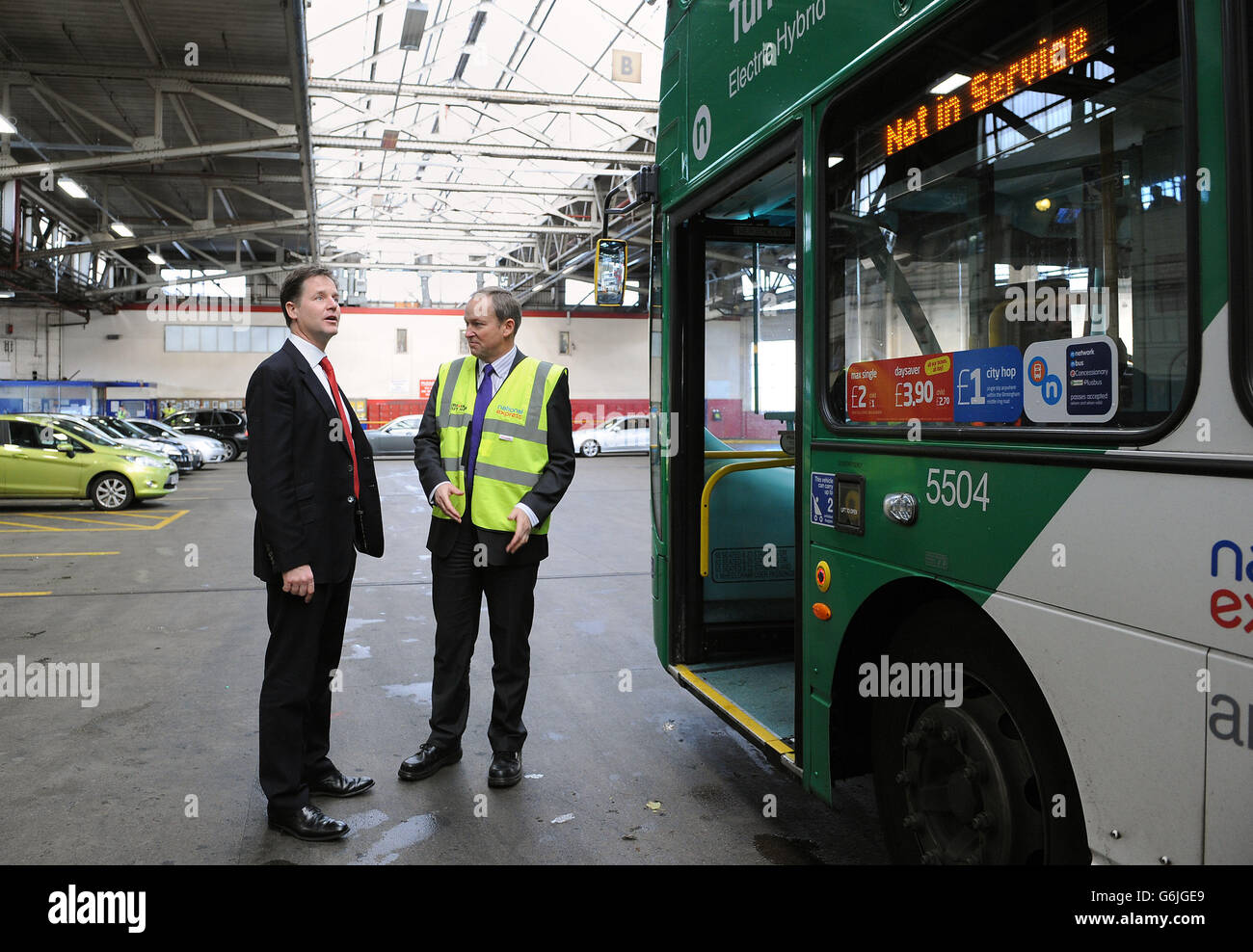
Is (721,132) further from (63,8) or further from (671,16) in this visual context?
(63,8)

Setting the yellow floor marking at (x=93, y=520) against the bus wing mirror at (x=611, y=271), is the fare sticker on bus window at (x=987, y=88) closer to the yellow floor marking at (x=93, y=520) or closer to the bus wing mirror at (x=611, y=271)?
the bus wing mirror at (x=611, y=271)

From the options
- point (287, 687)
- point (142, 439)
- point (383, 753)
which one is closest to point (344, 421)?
point (287, 687)

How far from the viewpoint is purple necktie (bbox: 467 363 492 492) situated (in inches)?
158

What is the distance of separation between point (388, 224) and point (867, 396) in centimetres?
2594

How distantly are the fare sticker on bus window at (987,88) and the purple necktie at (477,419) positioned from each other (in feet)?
6.58

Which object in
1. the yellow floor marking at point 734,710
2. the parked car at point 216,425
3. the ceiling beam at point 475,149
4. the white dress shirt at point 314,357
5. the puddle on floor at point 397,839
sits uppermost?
the ceiling beam at point 475,149

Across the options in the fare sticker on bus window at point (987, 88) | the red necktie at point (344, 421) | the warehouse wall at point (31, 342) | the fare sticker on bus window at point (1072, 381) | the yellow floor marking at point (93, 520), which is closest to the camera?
the fare sticker on bus window at point (1072, 381)

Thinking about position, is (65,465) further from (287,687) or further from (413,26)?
(287,687)

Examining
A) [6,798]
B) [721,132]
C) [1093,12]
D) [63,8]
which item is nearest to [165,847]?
[6,798]

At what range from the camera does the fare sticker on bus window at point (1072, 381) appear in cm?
196

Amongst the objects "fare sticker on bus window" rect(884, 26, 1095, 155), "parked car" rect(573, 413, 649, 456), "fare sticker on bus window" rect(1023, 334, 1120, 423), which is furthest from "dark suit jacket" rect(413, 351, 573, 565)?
"parked car" rect(573, 413, 649, 456)

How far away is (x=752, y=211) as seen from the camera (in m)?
4.57

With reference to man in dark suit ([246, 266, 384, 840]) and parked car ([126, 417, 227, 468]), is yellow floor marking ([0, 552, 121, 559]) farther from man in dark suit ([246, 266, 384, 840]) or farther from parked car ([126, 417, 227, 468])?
parked car ([126, 417, 227, 468])

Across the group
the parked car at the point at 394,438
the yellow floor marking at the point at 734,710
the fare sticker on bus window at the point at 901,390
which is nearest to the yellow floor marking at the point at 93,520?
the yellow floor marking at the point at 734,710
